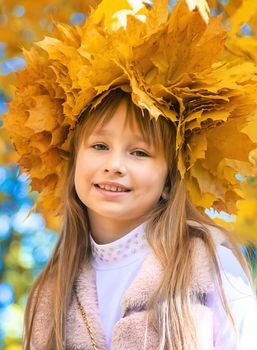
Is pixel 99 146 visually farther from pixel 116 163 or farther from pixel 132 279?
pixel 132 279

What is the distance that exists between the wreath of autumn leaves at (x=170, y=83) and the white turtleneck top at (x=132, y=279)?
203 mm

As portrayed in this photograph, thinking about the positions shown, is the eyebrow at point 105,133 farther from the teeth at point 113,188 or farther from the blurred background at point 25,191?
the blurred background at point 25,191

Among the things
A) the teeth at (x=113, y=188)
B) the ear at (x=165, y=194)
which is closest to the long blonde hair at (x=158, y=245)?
the ear at (x=165, y=194)

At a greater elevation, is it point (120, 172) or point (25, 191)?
point (25, 191)

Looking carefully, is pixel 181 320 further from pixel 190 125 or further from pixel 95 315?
pixel 190 125

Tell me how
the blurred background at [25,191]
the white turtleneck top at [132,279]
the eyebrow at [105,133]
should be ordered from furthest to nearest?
1. the blurred background at [25,191]
2. the eyebrow at [105,133]
3. the white turtleneck top at [132,279]

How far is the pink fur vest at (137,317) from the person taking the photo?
174cm

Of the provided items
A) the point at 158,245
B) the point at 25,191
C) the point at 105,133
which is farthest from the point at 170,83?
the point at 25,191

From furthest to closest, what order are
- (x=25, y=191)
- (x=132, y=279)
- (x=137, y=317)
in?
(x=25, y=191) < (x=132, y=279) < (x=137, y=317)

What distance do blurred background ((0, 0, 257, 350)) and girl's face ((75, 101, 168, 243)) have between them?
28 centimetres

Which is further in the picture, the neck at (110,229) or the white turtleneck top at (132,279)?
the neck at (110,229)

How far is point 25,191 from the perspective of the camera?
3406 mm

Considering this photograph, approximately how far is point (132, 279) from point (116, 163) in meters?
0.30

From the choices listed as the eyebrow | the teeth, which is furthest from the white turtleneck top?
the eyebrow
